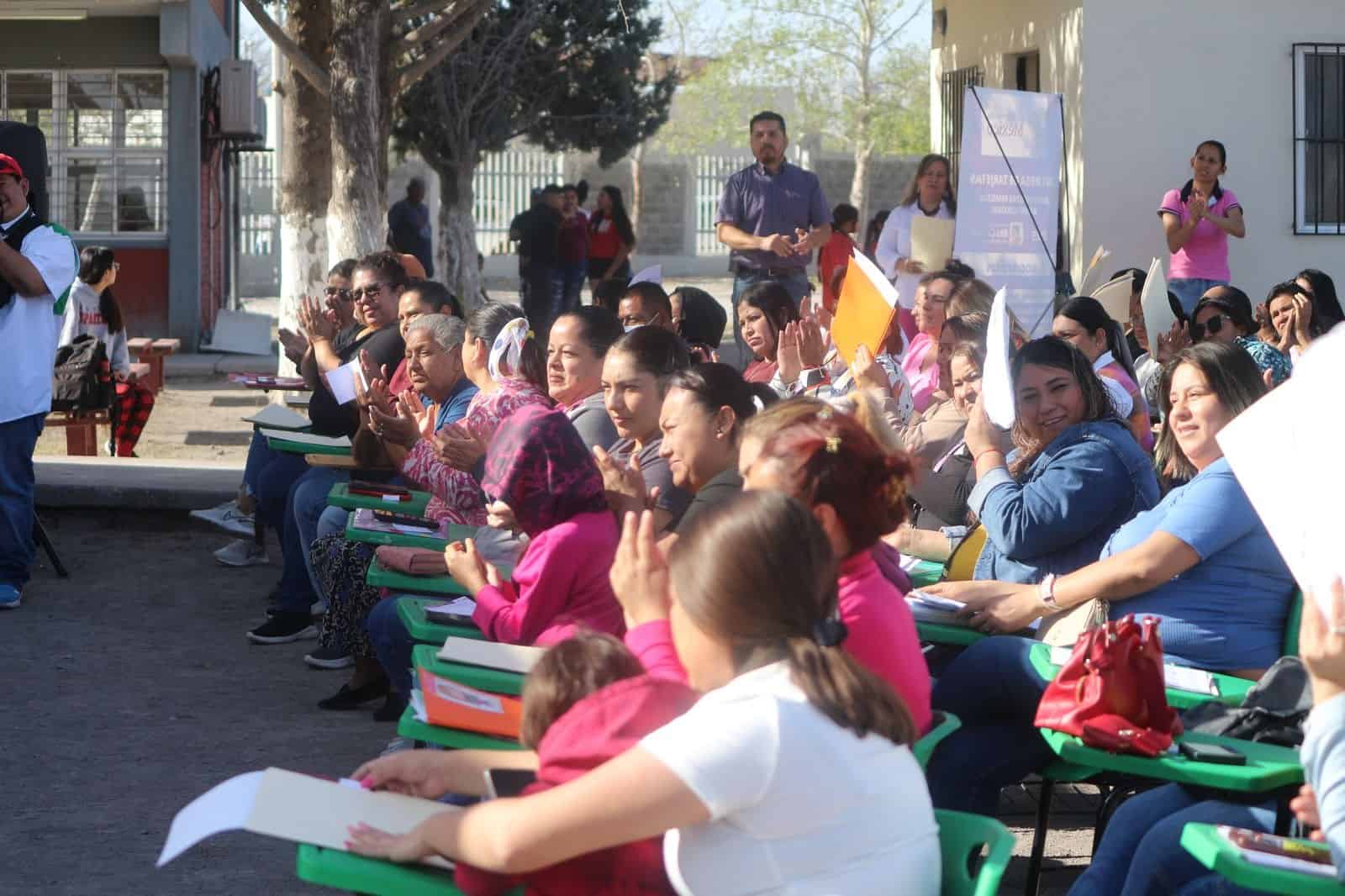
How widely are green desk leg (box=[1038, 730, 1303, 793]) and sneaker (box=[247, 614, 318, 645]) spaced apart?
419cm

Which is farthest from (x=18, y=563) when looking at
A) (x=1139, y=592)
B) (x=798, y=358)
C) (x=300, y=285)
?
(x=300, y=285)

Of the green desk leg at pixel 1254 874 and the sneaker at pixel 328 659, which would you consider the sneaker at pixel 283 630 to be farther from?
the green desk leg at pixel 1254 874

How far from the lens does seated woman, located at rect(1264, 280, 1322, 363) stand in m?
7.62

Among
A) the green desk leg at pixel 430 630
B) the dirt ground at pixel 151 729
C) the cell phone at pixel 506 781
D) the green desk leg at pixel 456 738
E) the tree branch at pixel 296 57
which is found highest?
the tree branch at pixel 296 57

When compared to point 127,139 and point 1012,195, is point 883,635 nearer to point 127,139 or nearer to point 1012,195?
point 1012,195

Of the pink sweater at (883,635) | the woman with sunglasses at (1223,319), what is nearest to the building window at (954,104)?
the woman with sunglasses at (1223,319)

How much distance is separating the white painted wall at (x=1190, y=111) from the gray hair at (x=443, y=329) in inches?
281

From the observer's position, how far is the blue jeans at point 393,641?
4.89 meters

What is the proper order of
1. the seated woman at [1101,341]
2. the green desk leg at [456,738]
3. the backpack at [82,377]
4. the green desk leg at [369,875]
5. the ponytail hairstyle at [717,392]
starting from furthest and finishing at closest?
the backpack at [82,377] → the seated woman at [1101,341] → the ponytail hairstyle at [717,392] → the green desk leg at [456,738] → the green desk leg at [369,875]

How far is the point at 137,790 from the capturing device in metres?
5.10

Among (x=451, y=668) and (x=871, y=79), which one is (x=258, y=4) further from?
(x=871, y=79)

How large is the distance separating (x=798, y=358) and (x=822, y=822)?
4.35 m

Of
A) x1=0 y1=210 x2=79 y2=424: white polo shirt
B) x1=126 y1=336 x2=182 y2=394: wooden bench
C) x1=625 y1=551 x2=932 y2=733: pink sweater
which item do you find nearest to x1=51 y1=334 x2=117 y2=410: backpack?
x1=0 y1=210 x2=79 y2=424: white polo shirt

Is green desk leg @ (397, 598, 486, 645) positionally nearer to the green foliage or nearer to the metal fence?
the green foliage
